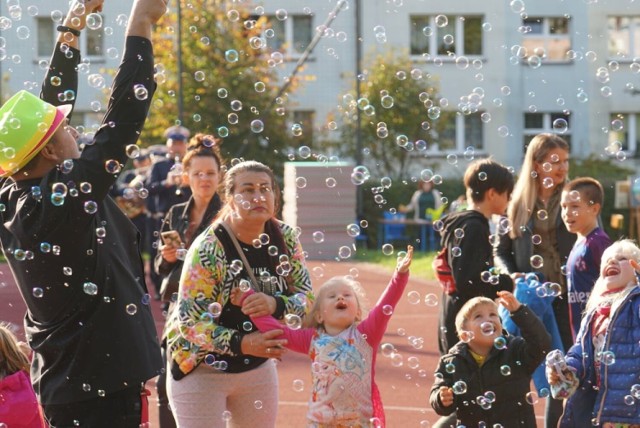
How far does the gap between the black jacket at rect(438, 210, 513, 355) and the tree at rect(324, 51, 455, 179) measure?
60.4 ft

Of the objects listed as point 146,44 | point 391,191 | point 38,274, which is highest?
point 146,44

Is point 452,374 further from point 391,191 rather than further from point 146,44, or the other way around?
point 391,191

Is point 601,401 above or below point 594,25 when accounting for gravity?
below

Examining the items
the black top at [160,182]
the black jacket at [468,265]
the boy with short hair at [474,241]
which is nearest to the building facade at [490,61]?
the black top at [160,182]

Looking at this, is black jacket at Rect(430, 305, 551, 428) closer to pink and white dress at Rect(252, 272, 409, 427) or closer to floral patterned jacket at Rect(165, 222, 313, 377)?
pink and white dress at Rect(252, 272, 409, 427)

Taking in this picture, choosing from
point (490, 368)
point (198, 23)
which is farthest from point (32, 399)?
point (198, 23)

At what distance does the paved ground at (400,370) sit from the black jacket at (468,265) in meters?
0.18

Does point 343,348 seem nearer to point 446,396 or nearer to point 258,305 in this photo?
point 258,305

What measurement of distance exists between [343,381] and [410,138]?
22.1 metres

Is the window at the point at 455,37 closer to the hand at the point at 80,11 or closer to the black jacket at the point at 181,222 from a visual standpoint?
the black jacket at the point at 181,222

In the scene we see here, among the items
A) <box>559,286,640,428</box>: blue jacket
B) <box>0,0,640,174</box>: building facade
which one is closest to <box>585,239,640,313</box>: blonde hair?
<box>559,286,640,428</box>: blue jacket

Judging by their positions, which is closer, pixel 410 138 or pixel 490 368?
pixel 490 368

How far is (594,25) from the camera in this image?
3322 cm

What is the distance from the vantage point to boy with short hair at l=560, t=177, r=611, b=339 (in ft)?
19.7
